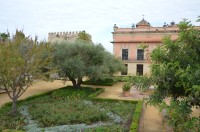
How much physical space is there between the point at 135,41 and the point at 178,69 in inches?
1221

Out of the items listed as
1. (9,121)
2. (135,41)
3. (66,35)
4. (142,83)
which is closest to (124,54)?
(135,41)

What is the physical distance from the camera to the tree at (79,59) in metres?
18.5

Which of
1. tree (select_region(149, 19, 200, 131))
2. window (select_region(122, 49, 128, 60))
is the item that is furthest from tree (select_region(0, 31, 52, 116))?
window (select_region(122, 49, 128, 60))

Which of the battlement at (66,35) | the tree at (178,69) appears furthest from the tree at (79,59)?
the battlement at (66,35)

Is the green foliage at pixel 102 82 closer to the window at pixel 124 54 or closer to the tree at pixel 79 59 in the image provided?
the tree at pixel 79 59

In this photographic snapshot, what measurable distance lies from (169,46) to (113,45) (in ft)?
102

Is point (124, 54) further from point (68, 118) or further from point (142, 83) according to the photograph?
point (142, 83)

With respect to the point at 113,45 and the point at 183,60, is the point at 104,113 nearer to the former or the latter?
the point at 183,60

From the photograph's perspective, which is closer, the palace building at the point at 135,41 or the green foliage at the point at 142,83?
the green foliage at the point at 142,83

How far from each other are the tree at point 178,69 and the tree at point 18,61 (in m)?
7.29

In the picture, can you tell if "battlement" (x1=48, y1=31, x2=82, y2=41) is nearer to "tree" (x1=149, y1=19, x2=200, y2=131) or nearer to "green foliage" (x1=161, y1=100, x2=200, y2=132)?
"tree" (x1=149, y1=19, x2=200, y2=131)

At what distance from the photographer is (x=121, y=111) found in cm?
1324

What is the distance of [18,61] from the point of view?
1127cm

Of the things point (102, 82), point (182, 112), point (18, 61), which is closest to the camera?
point (182, 112)
